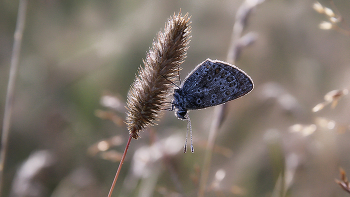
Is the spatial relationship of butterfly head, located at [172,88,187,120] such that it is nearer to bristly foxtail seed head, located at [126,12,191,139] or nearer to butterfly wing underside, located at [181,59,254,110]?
butterfly wing underside, located at [181,59,254,110]

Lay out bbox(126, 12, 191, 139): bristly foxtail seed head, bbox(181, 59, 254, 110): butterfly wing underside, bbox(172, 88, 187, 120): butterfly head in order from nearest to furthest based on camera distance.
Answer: bbox(126, 12, 191, 139): bristly foxtail seed head < bbox(181, 59, 254, 110): butterfly wing underside < bbox(172, 88, 187, 120): butterfly head

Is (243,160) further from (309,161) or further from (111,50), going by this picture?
(111,50)

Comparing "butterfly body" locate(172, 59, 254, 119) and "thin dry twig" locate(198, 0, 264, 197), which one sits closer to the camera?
"butterfly body" locate(172, 59, 254, 119)

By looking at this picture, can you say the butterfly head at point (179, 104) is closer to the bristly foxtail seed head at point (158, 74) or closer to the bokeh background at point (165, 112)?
the bristly foxtail seed head at point (158, 74)

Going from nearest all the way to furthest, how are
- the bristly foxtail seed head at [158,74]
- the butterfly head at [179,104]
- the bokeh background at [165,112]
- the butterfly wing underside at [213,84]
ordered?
the bristly foxtail seed head at [158,74] < the butterfly wing underside at [213,84] < the butterfly head at [179,104] < the bokeh background at [165,112]

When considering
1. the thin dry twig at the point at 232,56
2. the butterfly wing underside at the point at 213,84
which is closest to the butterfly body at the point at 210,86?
the butterfly wing underside at the point at 213,84

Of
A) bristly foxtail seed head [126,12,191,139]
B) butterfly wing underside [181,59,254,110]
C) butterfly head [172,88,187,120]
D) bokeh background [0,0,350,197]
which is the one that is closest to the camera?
bristly foxtail seed head [126,12,191,139]

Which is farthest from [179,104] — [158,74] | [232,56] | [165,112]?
[165,112]

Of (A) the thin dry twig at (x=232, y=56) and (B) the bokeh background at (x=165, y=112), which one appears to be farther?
(B) the bokeh background at (x=165, y=112)

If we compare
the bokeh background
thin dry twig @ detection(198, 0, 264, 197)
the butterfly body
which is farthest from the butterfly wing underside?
the bokeh background
